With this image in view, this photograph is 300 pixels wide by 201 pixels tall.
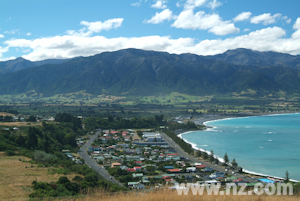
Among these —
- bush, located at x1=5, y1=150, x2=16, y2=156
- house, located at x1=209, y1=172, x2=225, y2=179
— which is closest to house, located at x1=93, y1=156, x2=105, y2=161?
bush, located at x1=5, y1=150, x2=16, y2=156

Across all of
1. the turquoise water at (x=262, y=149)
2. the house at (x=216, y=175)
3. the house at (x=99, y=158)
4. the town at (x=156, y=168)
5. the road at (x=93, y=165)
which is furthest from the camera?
the house at (x=99, y=158)

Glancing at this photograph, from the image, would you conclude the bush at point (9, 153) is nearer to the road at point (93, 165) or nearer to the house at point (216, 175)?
the road at point (93, 165)

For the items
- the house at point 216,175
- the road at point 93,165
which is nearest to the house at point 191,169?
the house at point 216,175

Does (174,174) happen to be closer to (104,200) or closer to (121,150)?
(121,150)

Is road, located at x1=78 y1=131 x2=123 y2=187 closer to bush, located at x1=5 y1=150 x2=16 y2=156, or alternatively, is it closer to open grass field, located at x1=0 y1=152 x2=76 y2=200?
open grass field, located at x1=0 y1=152 x2=76 y2=200

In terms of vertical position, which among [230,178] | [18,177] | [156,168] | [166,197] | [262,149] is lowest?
[262,149]

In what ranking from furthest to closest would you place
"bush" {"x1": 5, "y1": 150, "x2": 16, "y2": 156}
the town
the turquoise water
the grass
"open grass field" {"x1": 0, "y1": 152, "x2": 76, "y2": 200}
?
the turquoise water, the town, "bush" {"x1": 5, "y1": 150, "x2": 16, "y2": 156}, "open grass field" {"x1": 0, "y1": 152, "x2": 76, "y2": 200}, the grass

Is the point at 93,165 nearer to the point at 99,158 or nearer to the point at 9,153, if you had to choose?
the point at 99,158

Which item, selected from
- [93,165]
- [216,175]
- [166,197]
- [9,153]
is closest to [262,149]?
[216,175]
